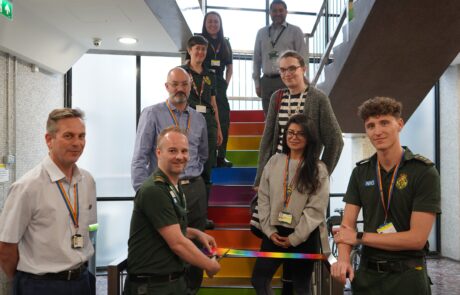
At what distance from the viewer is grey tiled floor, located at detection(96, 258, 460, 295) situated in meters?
5.15

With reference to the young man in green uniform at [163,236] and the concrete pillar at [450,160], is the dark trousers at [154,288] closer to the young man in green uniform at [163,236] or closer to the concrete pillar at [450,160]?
the young man in green uniform at [163,236]

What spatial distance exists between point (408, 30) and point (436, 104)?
12.7 ft

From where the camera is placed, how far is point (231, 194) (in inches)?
162

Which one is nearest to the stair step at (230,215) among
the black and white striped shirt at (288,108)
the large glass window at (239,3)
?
the black and white striped shirt at (288,108)

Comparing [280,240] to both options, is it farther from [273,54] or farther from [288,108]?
[273,54]

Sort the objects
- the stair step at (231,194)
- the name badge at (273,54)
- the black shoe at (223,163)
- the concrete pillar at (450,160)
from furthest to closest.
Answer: the concrete pillar at (450,160) < the name badge at (273,54) < the black shoe at (223,163) < the stair step at (231,194)

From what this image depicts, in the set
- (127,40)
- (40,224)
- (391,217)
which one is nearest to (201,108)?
(40,224)

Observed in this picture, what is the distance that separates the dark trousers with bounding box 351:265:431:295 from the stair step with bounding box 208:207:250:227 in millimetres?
2106

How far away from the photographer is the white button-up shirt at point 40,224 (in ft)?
5.57

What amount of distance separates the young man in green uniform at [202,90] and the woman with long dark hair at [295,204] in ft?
2.91

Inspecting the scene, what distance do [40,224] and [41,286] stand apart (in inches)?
10.4

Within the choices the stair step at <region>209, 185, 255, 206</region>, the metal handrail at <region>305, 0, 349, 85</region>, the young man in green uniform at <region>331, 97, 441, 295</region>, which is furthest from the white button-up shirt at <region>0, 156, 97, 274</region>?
the metal handrail at <region>305, 0, 349, 85</region>

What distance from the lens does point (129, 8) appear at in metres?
3.95

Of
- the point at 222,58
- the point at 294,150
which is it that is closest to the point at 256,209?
the point at 294,150
